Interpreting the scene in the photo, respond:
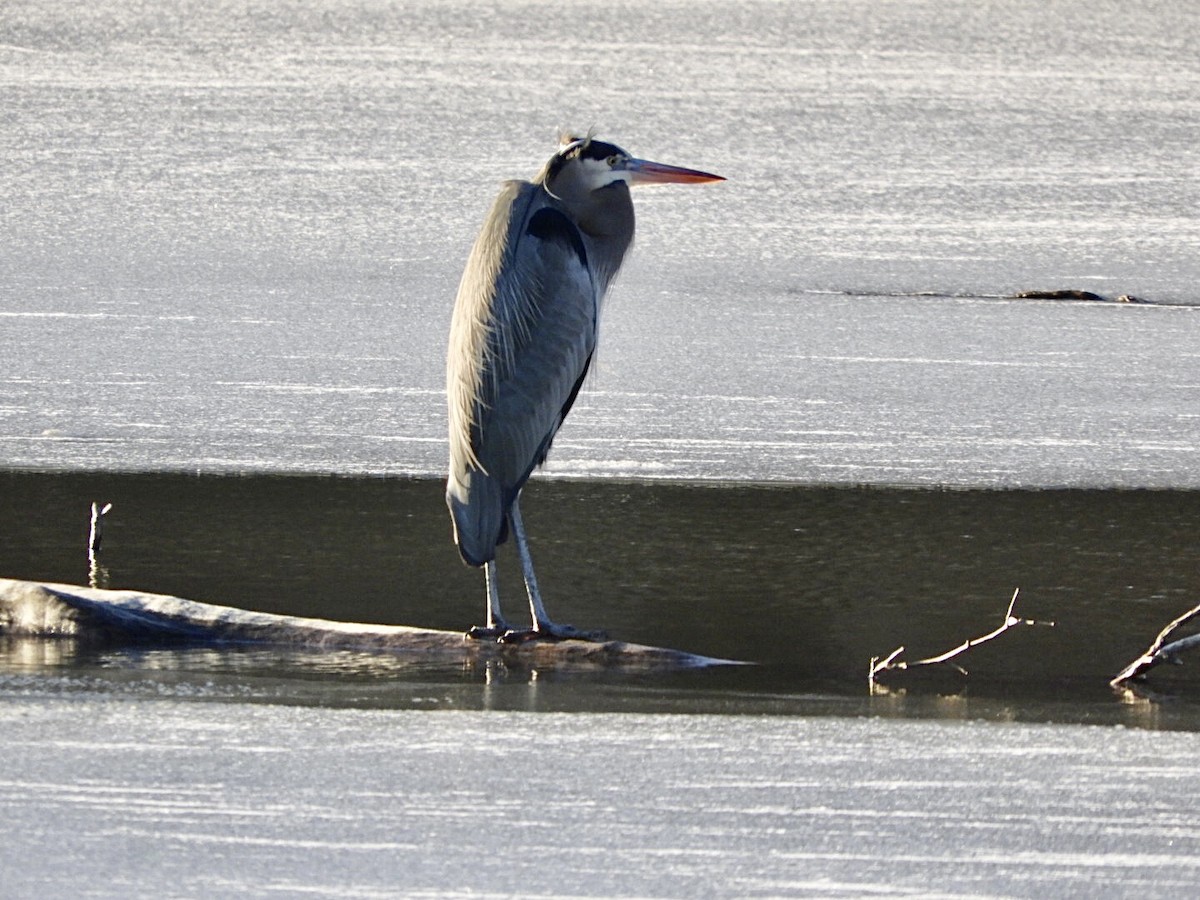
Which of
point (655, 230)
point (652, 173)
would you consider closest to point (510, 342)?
point (652, 173)

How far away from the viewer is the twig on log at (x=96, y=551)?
16.5 feet

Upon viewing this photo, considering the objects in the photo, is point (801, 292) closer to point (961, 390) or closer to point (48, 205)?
point (961, 390)

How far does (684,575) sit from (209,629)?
4.43 feet

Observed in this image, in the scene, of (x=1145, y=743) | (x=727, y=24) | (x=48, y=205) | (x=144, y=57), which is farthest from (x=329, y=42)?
(x=1145, y=743)

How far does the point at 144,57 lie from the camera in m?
16.3

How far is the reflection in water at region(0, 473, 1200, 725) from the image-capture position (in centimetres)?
419

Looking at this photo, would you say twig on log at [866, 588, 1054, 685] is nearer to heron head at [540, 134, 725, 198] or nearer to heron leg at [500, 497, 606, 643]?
heron leg at [500, 497, 606, 643]

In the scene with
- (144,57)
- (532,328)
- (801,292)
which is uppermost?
(144,57)

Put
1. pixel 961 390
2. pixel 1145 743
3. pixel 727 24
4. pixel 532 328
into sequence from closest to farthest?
pixel 1145 743
pixel 532 328
pixel 961 390
pixel 727 24

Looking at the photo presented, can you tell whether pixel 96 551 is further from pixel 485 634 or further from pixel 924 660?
pixel 924 660

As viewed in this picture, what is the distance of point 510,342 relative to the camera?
4.90m

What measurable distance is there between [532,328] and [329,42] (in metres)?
12.2

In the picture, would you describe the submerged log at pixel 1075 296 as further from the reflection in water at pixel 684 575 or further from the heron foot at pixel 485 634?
the heron foot at pixel 485 634

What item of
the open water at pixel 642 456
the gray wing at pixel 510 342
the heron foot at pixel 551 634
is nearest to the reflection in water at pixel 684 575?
the open water at pixel 642 456
